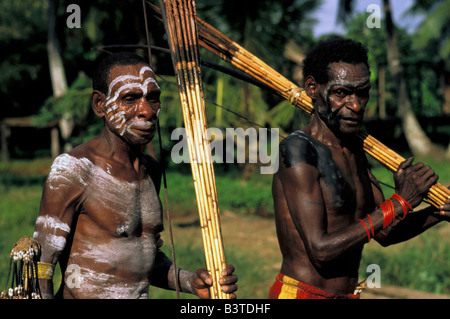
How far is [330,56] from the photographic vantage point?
99.3 inches

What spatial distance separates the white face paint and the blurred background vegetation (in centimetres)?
147

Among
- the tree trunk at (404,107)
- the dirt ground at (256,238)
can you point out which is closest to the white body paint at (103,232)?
the dirt ground at (256,238)

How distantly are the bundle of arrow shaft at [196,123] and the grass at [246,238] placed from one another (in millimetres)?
3427

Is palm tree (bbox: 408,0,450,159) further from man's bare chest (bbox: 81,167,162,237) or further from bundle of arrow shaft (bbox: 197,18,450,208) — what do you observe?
man's bare chest (bbox: 81,167,162,237)

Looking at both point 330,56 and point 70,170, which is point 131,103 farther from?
point 330,56

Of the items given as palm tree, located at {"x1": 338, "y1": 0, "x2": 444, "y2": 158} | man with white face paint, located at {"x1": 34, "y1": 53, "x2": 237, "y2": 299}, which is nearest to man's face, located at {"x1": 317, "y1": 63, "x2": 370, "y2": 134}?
man with white face paint, located at {"x1": 34, "y1": 53, "x2": 237, "y2": 299}

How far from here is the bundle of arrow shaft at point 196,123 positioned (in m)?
2.01

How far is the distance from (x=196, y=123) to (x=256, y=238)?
6448 millimetres

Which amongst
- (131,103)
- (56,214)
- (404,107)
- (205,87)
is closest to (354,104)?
(131,103)

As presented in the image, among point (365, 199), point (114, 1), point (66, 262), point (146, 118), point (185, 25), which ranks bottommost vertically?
point (66, 262)
